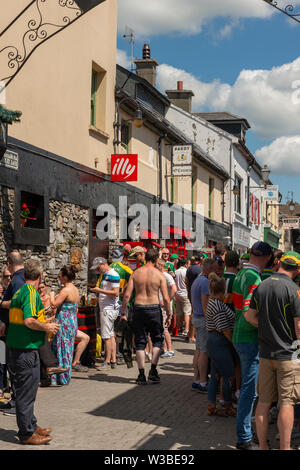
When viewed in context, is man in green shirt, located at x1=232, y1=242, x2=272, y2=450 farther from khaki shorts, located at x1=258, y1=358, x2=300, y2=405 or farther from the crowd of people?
khaki shorts, located at x1=258, y1=358, x2=300, y2=405

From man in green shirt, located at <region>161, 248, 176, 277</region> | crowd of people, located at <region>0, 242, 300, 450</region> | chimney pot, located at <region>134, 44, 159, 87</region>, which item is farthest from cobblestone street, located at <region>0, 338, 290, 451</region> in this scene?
chimney pot, located at <region>134, 44, 159, 87</region>

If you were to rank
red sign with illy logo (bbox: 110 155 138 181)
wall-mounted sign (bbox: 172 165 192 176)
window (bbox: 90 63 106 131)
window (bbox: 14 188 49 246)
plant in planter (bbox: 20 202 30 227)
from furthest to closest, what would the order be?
wall-mounted sign (bbox: 172 165 192 176)
red sign with illy logo (bbox: 110 155 138 181)
window (bbox: 90 63 106 131)
plant in planter (bbox: 20 202 30 227)
window (bbox: 14 188 49 246)

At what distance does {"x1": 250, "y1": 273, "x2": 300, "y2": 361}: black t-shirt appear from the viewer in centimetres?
506

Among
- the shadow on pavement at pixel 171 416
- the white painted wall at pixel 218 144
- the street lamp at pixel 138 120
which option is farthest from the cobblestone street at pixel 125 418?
the white painted wall at pixel 218 144

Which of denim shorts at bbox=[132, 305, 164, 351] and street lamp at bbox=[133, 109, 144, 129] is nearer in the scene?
denim shorts at bbox=[132, 305, 164, 351]

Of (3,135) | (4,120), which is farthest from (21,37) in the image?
(3,135)

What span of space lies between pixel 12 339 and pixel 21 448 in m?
1.02

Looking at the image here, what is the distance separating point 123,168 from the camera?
15211 mm

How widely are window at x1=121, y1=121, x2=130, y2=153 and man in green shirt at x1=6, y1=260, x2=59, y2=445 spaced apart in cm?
1119

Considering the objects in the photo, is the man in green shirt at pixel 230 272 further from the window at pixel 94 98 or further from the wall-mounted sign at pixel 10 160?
the window at pixel 94 98

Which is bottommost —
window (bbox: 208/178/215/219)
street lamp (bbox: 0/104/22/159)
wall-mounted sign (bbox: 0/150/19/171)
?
wall-mounted sign (bbox: 0/150/19/171)

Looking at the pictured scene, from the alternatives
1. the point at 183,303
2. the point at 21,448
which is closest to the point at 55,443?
the point at 21,448

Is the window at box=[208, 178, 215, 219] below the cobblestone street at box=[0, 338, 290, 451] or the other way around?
the other way around

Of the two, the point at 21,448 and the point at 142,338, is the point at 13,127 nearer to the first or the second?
the point at 142,338
